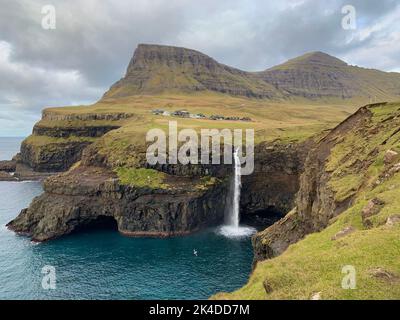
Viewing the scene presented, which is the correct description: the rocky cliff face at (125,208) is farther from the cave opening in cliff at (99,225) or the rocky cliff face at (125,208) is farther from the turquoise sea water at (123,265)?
the turquoise sea water at (123,265)

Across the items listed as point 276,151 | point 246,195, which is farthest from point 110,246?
point 276,151

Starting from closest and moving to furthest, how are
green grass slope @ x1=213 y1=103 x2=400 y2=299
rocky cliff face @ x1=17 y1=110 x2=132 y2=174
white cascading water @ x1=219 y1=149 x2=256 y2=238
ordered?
1. green grass slope @ x1=213 y1=103 x2=400 y2=299
2. white cascading water @ x1=219 y1=149 x2=256 y2=238
3. rocky cliff face @ x1=17 y1=110 x2=132 y2=174

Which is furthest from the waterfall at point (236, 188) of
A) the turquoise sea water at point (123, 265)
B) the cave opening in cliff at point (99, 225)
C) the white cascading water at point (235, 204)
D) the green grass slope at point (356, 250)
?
the green grass slope at point (356, 250)

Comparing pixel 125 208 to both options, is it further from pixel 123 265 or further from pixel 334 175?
pixel 334 175

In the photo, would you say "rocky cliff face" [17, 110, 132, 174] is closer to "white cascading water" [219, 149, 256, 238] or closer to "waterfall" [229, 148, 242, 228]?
"waterfall" [229, 148, 242, 228]

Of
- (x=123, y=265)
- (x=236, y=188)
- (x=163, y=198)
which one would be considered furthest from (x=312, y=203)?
(x=236, y=188)

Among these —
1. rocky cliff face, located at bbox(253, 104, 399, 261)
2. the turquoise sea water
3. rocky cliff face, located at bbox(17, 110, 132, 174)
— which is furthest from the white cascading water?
rocky cliff face, located at bbox(17, 110, 132, 174)
